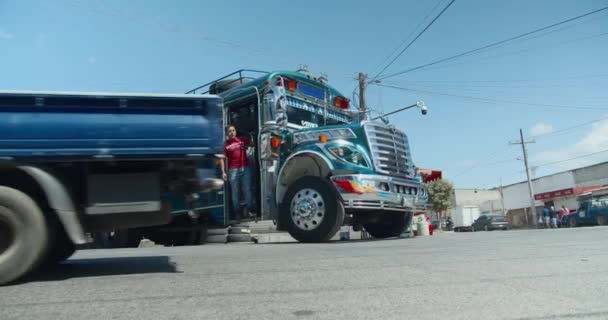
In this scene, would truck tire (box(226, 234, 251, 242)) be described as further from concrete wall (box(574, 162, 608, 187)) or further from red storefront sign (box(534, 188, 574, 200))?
concrete wall (box(574, 162, 608, 187))

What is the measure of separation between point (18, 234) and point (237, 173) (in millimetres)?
4798

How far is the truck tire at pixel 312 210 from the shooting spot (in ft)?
25.9

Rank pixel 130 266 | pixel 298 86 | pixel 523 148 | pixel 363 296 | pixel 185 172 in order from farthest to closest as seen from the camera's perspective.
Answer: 1. pixel 523 148
2. pixel 298 86
3. pixel 130 266
4. pixel 185 172
5. pixel 363 296

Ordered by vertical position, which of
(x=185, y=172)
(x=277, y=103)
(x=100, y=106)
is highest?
(x=277, y=103)

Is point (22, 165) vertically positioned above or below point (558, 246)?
above

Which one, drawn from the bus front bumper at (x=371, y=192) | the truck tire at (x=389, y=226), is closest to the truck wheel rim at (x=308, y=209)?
the bus front bumper at (x=371, y=192)

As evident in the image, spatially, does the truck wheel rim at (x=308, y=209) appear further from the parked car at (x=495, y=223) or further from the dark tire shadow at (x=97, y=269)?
the parked car at (x=495, y=223)

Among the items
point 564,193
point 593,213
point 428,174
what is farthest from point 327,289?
point 564,193

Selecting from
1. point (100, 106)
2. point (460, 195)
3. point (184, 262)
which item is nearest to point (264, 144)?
point (184, 262)

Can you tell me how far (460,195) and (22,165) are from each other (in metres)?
67.8

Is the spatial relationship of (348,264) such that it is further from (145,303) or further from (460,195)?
(460,195)

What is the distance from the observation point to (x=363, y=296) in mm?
3326

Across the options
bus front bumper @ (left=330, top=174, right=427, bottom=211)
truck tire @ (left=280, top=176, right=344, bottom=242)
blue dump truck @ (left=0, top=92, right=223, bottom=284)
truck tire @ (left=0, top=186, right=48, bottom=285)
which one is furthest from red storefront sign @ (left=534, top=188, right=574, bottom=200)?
truck tire @ (left=0, top=186, right=48, bottom=285)

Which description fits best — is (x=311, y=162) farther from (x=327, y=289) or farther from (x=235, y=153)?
(x=327, y=289)
